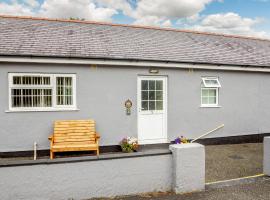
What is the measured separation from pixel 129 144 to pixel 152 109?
164 centimetres

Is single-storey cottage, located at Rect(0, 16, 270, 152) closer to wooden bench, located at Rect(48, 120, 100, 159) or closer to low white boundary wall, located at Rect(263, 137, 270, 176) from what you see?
wooden bench, located at Rect(48, 120, 100, 159)

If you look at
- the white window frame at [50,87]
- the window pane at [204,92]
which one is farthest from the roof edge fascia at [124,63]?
the window pane at [204,92]

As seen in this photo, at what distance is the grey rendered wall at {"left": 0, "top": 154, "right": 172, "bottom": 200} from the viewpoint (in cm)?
458

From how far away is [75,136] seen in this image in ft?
26.6

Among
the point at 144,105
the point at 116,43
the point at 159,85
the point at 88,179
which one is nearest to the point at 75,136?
the point at 144,105

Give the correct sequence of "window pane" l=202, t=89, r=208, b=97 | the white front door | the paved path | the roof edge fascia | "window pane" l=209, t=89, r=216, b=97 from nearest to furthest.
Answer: the paved path < the roof edge fascia < the white front door < "window pane" l=202, t=89, r=208, b=97 < "window pane" l=209, t=89, r=216, b=97

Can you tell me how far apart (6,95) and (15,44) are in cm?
165

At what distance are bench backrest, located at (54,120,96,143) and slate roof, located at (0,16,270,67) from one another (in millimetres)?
2102

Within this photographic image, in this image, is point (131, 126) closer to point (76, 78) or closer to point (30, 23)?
point (76, 78)

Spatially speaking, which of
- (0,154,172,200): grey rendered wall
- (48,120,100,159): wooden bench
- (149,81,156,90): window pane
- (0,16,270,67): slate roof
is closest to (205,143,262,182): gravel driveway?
(0,154,172,200): grey rendered wall

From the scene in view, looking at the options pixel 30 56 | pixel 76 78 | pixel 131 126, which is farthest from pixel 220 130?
pixel 30 56

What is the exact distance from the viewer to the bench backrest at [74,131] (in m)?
7.98

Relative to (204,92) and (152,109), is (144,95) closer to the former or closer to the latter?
(152,109)

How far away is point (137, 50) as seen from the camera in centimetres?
951
